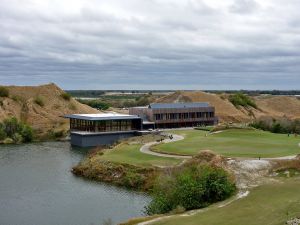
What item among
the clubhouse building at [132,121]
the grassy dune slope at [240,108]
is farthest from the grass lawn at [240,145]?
the grassy dune slope at [240,108]

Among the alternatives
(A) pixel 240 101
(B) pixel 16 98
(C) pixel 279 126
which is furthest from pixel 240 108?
(B) pixel 16 98

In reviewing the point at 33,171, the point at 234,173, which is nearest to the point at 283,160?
the point at 234,173

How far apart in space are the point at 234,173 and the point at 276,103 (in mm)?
135464

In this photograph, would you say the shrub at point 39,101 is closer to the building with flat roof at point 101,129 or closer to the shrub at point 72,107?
the shrub at point 72,107

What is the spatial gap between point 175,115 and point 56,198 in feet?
207

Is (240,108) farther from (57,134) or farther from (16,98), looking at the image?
(16,98)

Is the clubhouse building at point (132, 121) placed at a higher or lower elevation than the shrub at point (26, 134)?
higher

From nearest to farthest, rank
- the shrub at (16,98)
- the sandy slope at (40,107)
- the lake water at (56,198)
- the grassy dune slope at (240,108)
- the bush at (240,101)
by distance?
the lake water at (56,198) → the sandy slope at (40,107) → the shrub at (16,98) → the grassy dune slope at (240,108) → the bush at (240,101)

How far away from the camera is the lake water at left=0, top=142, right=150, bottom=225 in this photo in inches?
1652

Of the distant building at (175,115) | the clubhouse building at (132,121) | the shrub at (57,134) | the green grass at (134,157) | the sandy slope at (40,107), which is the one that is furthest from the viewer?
the sandy slope at (40,107)

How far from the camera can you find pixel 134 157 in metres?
64.4

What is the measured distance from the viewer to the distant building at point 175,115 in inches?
4189

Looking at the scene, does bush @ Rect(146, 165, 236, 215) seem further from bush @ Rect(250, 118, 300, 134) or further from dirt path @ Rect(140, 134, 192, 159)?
bush @ Rect(250, 118, 300, 134)

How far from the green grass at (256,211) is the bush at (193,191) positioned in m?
1.92
